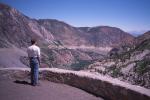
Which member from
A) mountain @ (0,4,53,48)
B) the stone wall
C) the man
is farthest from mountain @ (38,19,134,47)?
the man

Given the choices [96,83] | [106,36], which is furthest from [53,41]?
[96,83]

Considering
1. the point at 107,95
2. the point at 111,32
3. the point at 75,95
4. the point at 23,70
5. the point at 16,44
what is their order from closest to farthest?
the point at 107,95 < the point at 75,95 < the point at 23,70 < the point at 16,44 < the point at 111,32

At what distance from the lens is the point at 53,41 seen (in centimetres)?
8269

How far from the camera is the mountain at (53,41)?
4822 cm

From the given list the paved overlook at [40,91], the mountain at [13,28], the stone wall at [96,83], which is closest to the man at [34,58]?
the paved overlook at [40,91]

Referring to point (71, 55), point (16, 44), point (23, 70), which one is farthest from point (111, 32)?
point (23, 70)

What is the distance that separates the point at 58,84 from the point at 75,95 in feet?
4.08

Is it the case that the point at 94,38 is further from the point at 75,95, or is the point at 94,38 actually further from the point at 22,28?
the point at 75,95

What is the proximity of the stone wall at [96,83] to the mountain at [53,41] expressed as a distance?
1115cm

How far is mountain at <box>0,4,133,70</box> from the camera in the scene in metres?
48.2

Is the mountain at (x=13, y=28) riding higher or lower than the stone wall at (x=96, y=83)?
higher

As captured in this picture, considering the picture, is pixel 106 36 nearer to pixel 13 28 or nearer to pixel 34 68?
pixel 13 28

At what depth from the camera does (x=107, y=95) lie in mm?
5879

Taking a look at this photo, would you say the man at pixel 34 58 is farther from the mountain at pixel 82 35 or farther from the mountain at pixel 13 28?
the mountain at pixel 82 35
